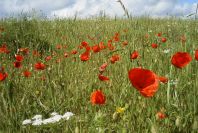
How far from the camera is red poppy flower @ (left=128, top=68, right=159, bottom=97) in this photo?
155 cm

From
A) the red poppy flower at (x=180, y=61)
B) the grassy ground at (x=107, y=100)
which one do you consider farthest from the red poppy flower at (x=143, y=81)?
the red poppy flower at (x=180, y=61)

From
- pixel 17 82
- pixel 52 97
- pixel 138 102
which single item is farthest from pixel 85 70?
pixel 138 102

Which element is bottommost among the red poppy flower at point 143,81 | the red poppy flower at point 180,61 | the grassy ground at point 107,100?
the grassy ground at point 107,100

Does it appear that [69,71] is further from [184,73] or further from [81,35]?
[81,35]

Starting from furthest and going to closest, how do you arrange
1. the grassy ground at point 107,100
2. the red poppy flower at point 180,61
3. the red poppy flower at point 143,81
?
the grassy ground at point 107,100 → the red poppy flower at point 180,61 → the red poppy flower at point 143,81

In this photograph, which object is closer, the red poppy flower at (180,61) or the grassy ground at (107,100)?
the red poppy flower at (180,61)

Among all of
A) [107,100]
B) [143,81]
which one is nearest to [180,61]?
[143,81]

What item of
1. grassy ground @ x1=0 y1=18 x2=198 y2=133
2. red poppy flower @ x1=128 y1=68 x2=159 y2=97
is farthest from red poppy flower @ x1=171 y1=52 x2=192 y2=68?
red poppy flower @ x1=128 y1=68 x2=159 y2=97

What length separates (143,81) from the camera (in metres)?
1.59

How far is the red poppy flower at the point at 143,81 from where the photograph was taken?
1.55 m

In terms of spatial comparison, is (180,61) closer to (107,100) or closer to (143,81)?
(143,81)

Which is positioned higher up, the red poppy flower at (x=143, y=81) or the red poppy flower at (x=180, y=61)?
the red poppy flower at (x=180, y=61)

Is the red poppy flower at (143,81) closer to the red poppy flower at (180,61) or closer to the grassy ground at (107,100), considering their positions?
the grassy ground at (107,100)

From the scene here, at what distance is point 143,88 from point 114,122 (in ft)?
2.94
